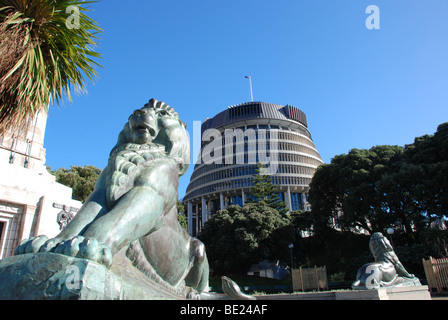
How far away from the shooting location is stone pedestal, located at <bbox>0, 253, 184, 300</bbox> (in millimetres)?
1046

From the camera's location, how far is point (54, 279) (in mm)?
1060

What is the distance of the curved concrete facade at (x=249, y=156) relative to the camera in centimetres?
5906

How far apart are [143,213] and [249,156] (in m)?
59.0

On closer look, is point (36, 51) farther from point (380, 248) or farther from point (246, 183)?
point (246, 183)

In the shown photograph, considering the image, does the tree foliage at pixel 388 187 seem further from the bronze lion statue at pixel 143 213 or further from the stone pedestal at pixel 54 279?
the stone pedestal at pixel 54 279

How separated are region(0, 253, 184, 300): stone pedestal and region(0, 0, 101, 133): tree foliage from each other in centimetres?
411

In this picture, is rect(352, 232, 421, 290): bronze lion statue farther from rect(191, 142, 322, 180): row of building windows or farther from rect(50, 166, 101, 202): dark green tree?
rect(191, 142, 322, 180): row of building windows

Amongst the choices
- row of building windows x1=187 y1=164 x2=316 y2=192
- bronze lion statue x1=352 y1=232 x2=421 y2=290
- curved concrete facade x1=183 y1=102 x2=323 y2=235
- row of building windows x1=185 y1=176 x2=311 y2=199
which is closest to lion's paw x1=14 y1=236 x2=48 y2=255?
bronze lion statue x1=352 y1=232 x2=421 y2=290

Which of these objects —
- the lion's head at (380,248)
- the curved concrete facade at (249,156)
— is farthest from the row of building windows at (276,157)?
the lion's head at (380,248)

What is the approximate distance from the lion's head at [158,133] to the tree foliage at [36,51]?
2952 millimetres

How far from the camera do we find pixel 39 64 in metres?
4.74

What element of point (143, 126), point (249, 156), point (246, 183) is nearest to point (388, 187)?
point (143, 126)
